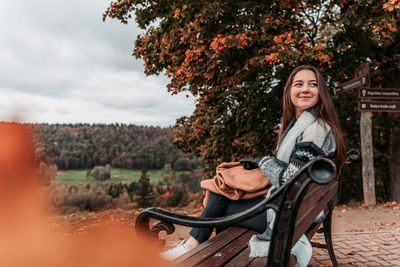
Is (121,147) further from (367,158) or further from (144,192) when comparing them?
(367,158)

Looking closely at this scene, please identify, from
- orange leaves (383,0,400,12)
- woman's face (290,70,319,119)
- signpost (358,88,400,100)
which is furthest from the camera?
signpost (358,88,400,100)

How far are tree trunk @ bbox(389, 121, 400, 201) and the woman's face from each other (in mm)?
8071

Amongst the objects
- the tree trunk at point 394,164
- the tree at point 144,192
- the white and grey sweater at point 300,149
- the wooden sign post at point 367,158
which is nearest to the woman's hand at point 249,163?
the white and grey sweater at point 300,149

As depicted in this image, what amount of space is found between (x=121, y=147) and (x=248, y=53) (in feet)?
106

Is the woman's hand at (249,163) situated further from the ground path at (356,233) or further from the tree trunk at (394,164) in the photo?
the tree trunk at (394,164)

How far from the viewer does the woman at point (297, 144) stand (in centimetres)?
197

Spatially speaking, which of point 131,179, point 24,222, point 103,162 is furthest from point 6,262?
point 131,179

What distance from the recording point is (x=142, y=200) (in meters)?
36.1

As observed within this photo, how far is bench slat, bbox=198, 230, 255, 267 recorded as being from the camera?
5.28 feet

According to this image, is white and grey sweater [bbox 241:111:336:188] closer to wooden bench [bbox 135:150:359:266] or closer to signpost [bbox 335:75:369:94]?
wooden bench [bbox 135:150:359:266]

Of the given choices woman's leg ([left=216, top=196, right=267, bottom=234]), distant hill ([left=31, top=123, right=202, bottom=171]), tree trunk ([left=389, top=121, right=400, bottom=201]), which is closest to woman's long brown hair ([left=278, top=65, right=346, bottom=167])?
woman's leg ([left=216, top=196, right=267, bottom=234])

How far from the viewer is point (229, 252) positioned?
5.84 feet

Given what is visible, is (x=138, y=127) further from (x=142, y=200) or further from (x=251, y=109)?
(x=251, y=109)

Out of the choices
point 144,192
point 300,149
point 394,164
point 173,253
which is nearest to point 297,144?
point 300,149
